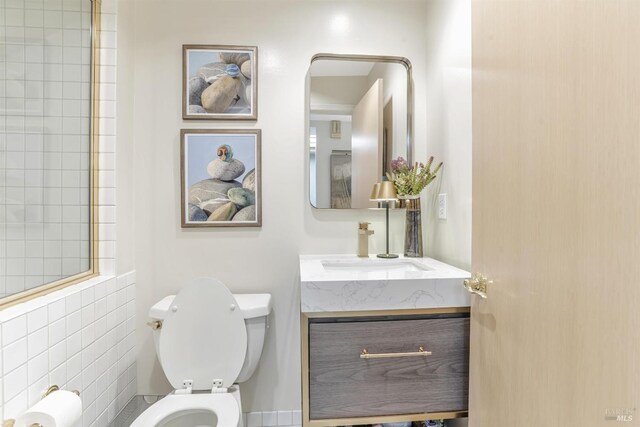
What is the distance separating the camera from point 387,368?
1.07 meters

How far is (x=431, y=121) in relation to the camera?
5.25ft

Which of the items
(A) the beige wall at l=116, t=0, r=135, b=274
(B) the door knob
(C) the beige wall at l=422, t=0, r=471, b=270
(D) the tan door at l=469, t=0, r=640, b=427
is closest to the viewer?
(D) the tan door at l=469, t=0, r=640, b=427

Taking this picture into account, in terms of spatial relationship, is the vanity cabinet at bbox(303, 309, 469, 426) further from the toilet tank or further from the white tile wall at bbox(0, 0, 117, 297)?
the white tile wall at bbox(0, 0, 117, 297)

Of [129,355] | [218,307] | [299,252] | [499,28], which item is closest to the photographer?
[499,28]

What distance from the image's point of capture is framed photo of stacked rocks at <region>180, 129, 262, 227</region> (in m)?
1.56

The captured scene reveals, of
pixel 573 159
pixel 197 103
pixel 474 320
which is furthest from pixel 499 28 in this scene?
pixel 197 103

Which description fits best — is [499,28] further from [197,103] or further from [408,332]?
[197,103]

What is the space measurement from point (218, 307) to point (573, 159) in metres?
1.29

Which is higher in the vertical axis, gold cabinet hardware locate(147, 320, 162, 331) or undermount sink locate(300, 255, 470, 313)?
undermount sink locate(300, 255, 470, 313)

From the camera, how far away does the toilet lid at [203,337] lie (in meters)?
1.30

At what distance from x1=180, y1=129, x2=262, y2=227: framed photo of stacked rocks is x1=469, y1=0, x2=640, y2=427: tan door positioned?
1045 millimetres

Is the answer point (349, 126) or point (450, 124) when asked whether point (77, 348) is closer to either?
point (349, 126)

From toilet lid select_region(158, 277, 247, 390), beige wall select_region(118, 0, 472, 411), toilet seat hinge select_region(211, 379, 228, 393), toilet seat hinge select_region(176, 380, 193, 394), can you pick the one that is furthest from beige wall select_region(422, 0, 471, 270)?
toilet seat hinge select_region(176, 380, 193, 394)

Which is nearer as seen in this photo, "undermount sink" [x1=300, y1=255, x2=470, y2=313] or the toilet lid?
"undermount sink" [x1=300, y1=255, x2=470, y2=313]
